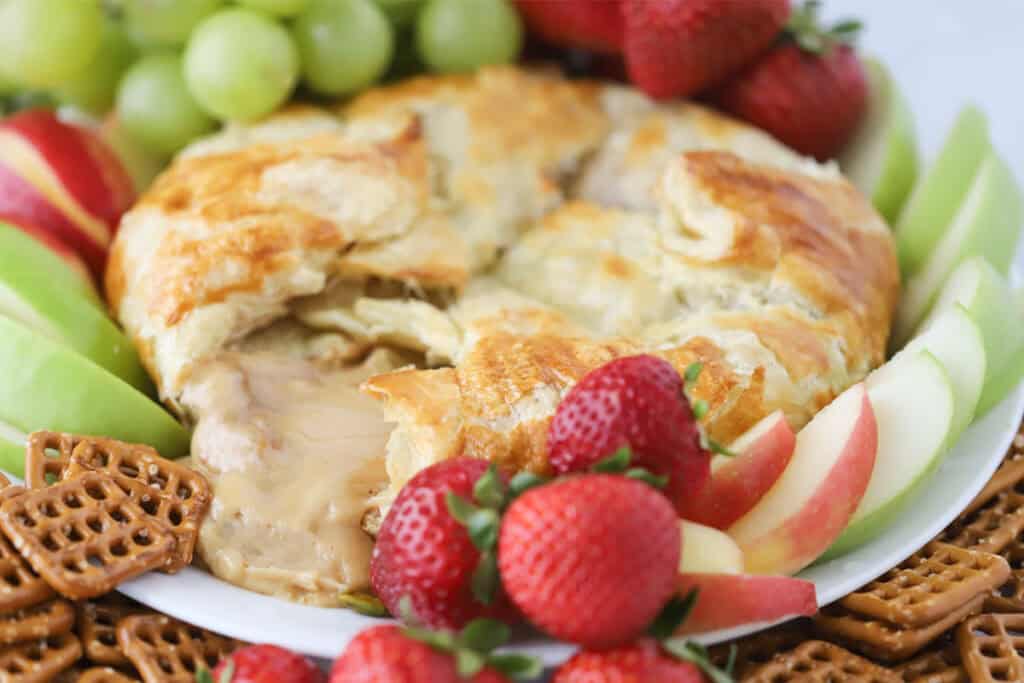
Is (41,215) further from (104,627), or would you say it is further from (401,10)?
(104,627)

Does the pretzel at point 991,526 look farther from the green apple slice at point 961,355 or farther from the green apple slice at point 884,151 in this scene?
the green apple slice at point 884,151

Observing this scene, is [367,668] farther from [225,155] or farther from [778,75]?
[778,75]

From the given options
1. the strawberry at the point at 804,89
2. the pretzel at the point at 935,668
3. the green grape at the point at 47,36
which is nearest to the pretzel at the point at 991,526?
the pretzel at the point at 935,668

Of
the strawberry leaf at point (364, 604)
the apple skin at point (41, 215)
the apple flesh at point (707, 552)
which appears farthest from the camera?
the apple skin at point (41, 215)

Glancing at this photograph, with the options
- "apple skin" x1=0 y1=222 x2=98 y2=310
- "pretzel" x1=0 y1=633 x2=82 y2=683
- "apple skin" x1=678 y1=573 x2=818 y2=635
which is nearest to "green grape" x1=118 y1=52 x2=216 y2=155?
"apple skin" x1=0 y1=222 x2=98 y2=310

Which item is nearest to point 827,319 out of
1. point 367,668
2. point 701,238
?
point 701,238

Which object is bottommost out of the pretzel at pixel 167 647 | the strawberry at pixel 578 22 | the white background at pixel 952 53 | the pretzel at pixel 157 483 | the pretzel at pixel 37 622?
the white background at pixel 952 53
